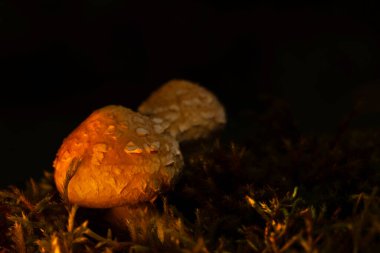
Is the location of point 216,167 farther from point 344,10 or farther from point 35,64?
point 344,10

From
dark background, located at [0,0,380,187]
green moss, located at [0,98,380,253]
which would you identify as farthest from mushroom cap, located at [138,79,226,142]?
dark background, located at [0,0,380,187]

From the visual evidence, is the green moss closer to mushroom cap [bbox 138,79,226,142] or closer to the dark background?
mushroom cap [bbox 138,79,226,142]

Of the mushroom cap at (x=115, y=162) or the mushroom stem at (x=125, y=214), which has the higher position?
the mushroom cap at (x=115, y=162)

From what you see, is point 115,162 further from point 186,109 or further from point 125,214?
point 186,109

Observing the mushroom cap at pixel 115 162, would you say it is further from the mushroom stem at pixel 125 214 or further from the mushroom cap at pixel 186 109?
the mushroom cap at pixel 186 109

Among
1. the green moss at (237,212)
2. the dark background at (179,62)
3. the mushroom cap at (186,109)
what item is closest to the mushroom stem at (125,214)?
the green moss at (237,212)

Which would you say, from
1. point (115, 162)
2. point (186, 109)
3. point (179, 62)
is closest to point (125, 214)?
point (115, 162)
